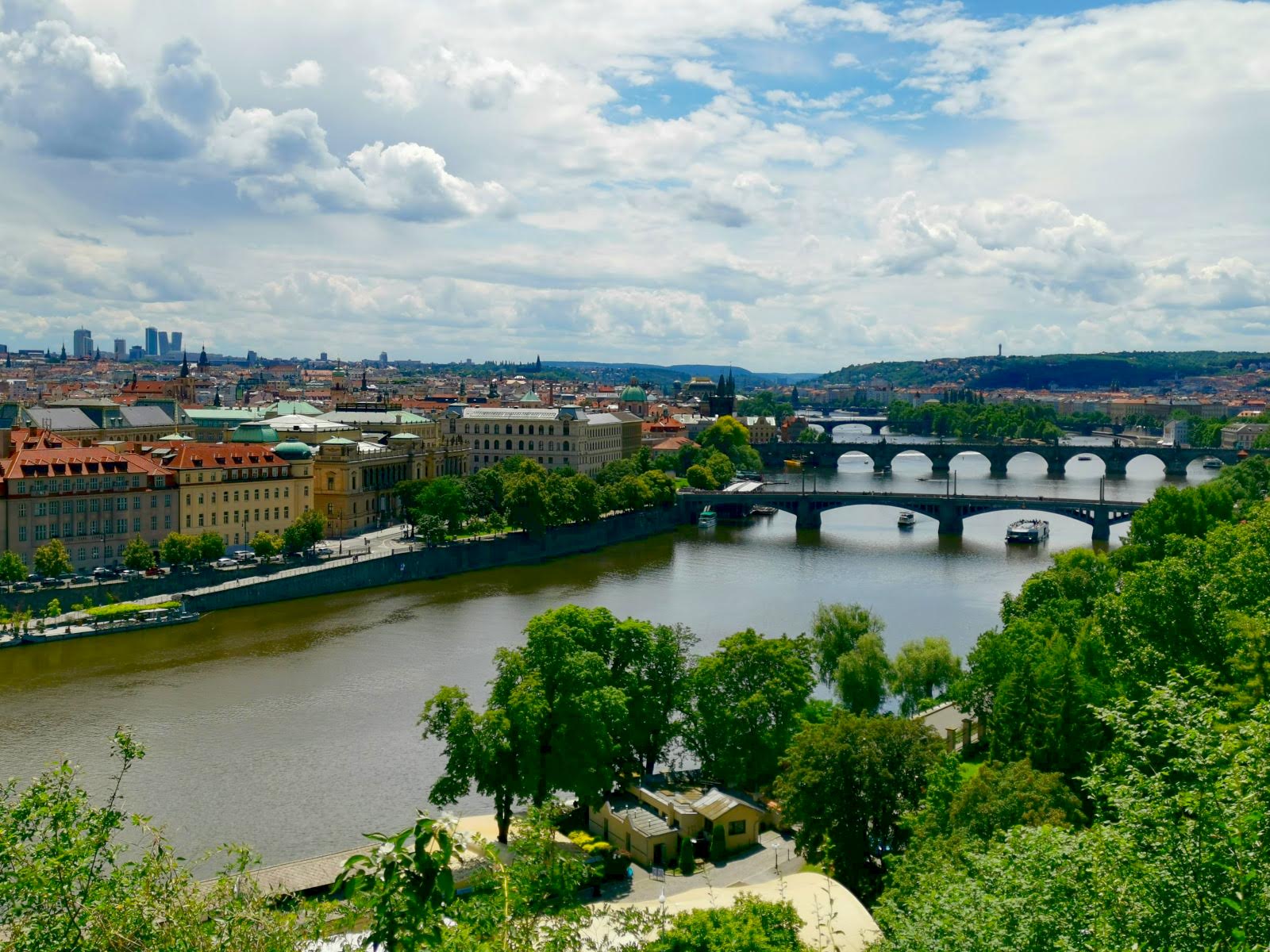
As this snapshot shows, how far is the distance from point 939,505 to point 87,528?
4858cm

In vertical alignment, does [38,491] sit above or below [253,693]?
above

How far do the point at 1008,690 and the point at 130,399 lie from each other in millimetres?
86161

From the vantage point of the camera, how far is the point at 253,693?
117 ft

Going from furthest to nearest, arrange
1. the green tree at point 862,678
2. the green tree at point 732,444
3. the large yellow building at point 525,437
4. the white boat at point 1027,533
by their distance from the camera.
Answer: the green tree at point 732,444 < the large yellow building at point 525,437 < the white boat at point 1027,533 < the green tree at point 862,678

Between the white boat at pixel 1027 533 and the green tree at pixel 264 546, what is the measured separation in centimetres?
4105

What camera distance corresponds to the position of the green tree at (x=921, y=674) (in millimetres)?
32469

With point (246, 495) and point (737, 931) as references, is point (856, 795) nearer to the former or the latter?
point (737, 931)

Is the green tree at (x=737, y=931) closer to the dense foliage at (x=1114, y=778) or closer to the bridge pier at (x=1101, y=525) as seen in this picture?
the dense foliage at (x=1114, y=778)

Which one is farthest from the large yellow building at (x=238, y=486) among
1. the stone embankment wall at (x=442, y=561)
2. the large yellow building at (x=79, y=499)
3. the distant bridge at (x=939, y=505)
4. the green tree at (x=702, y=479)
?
the green tree at (x=702, y=479)

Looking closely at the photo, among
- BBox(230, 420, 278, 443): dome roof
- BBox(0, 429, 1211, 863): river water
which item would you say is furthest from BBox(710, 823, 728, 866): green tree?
BBox(230, 420, 278, 443): dome roof

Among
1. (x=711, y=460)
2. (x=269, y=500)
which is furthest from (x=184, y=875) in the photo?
(x=711, y=460)

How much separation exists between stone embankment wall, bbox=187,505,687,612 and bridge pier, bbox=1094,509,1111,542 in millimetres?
25901

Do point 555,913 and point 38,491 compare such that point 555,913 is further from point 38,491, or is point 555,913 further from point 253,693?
point 38,491

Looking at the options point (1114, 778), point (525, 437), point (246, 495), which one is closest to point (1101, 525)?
point (525, 437)
